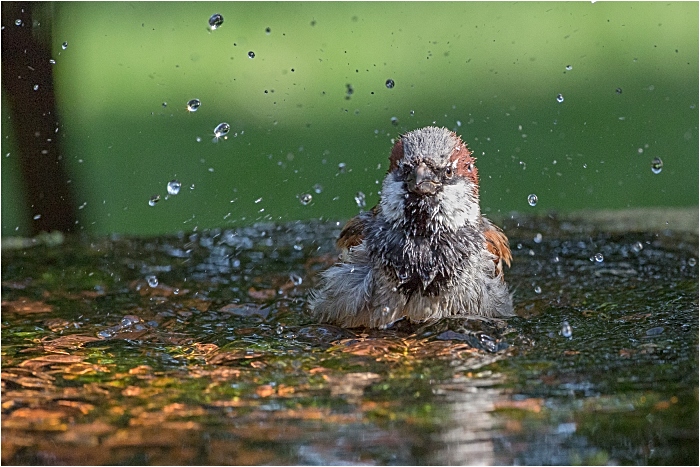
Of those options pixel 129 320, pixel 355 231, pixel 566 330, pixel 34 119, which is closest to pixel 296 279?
pixel 355 231

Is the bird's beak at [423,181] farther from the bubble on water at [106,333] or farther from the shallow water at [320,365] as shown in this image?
the bubble on water at [106,333]

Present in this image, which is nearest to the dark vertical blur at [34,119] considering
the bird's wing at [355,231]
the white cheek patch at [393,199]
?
the bird's wing at [355,231]

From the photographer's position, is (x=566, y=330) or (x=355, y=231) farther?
(x=355, y=231)

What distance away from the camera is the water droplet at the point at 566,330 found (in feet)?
13.5

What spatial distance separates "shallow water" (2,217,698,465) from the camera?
9.21 ft

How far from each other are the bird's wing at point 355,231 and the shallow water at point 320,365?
16.0 inches

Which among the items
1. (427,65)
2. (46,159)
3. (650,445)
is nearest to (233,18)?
(427,65)

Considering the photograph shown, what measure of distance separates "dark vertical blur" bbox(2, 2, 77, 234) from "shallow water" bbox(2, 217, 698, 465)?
4.73 ft

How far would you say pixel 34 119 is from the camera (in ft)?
23.5

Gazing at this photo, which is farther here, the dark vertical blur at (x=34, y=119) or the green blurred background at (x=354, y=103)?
the green blurred background at (x=354, y=103)

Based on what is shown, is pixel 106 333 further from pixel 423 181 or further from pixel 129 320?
pixel 423 181

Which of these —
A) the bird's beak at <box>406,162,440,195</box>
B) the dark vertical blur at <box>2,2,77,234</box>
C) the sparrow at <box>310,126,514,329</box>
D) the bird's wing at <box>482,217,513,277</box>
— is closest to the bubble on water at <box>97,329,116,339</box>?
the sparrow at <box>310,126,514,329</box>

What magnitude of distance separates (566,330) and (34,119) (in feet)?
15.6

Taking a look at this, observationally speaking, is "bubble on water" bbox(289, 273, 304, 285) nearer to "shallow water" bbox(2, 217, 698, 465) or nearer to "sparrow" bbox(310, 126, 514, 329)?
"shallow water" bbox(2, 217, 698, 465)
